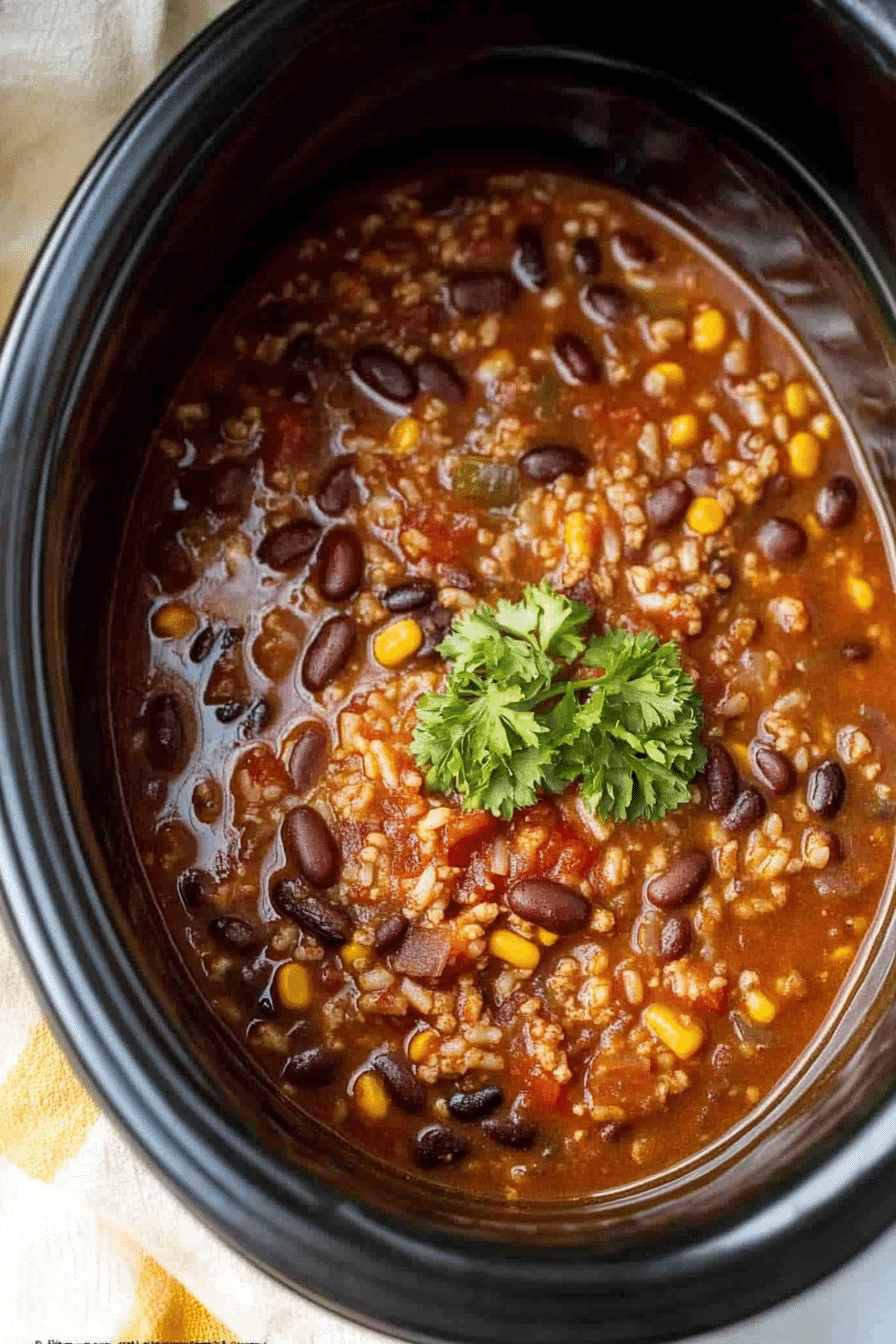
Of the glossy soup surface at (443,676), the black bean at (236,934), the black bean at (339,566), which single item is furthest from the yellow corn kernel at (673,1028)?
the black bean at (339,566)

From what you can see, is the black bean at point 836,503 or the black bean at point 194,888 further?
the black bean at point 836,503

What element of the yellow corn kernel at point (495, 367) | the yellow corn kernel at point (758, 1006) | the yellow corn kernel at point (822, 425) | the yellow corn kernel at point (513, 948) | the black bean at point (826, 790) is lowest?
the yellow corn kernel at point (758, 1006)

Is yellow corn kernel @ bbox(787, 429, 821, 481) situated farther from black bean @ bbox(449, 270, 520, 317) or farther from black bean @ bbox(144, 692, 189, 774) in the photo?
black bean @ bbox(144, 692, 189, 774)

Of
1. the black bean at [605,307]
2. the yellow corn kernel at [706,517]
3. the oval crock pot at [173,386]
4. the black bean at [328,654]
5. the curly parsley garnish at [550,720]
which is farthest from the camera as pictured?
the black bean at [605,307]

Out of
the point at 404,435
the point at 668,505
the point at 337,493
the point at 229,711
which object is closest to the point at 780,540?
the point at 668,505

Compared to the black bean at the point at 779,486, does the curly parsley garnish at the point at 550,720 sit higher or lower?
lower

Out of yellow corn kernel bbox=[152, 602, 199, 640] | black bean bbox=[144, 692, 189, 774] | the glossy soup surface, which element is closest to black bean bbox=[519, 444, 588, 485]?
the glossy soup surface

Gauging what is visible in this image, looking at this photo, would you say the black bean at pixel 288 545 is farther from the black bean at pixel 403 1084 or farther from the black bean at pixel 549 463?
the black bean at pixel 403 1084
